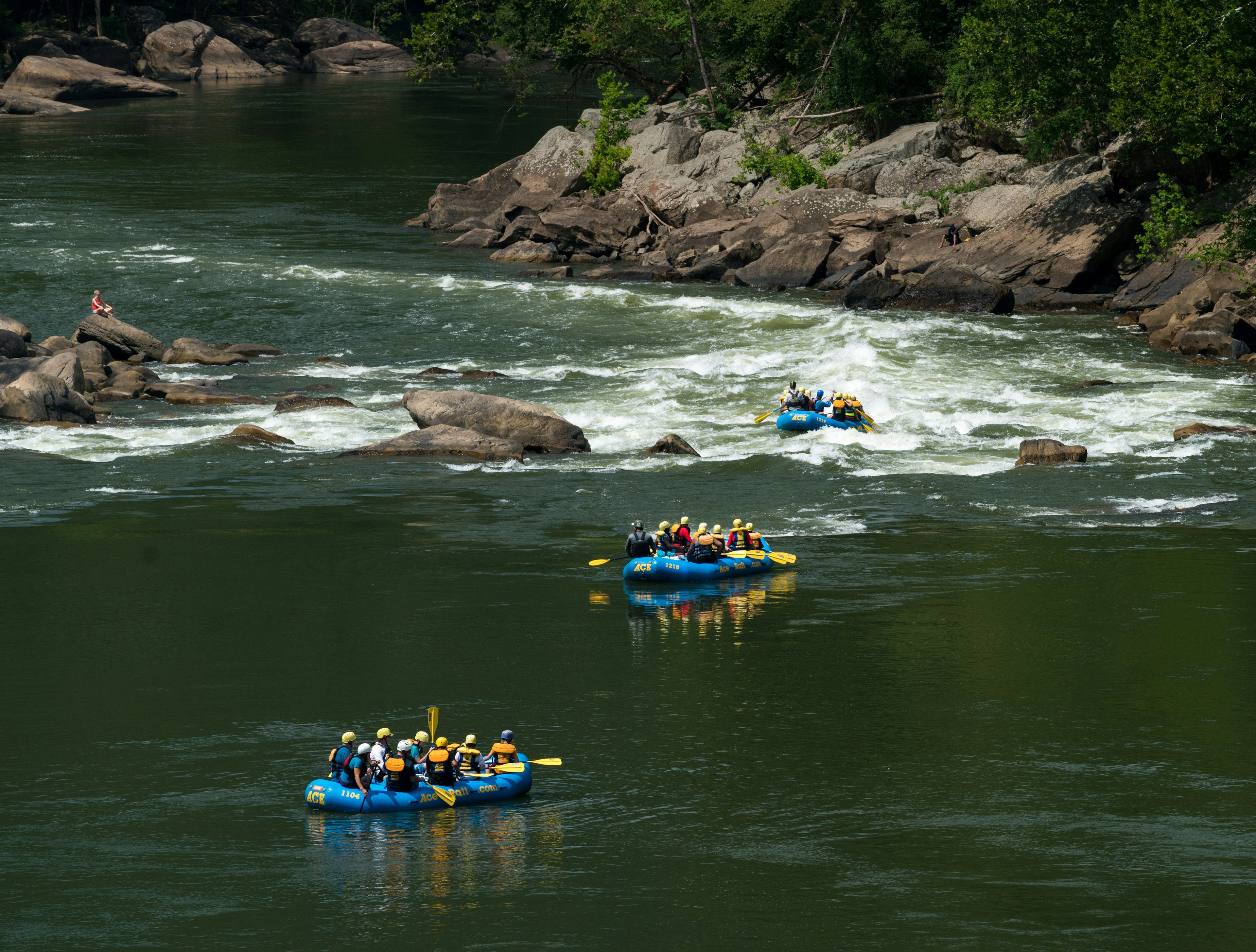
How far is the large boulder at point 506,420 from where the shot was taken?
38.0 m

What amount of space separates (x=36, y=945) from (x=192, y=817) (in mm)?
3205

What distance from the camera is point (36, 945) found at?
16859mm

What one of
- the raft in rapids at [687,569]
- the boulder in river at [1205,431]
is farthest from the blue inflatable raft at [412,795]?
the boulder in river at [1205,431]

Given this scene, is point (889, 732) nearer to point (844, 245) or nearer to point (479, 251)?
point (844, 245)

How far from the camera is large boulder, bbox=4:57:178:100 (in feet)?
415

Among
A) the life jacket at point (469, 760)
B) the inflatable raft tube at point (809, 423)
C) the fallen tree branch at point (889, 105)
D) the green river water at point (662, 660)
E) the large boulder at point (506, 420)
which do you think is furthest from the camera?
the fallen tree branch at point (889, 105)

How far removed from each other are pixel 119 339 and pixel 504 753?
107ft

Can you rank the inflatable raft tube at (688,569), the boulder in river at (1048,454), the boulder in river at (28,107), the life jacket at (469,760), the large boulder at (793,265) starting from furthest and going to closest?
the boulder in river at (28,107)
the large boulder at (793,265)
the boulder in river at (1048,454)
the inflatable raft tube at (688,569)
the life jacket at (469,760)

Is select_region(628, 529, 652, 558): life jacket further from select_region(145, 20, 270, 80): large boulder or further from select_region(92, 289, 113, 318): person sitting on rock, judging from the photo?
select_region(145, 20, 270, 80): large boulder

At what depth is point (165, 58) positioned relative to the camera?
14450 cm

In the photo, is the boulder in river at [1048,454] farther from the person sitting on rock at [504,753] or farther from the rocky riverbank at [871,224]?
the person sitting on rock at [504,753]

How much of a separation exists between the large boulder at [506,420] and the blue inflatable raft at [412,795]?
58.4ft

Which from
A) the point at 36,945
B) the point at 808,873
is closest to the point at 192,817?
the point at 36,945

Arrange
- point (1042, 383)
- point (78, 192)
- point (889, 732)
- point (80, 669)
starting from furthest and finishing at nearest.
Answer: point (78, 192) < point (1042, 383) < point (80, 669) < point (889, 732)
